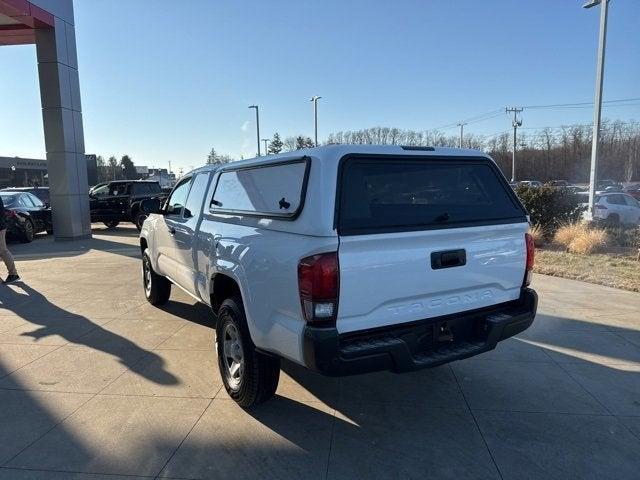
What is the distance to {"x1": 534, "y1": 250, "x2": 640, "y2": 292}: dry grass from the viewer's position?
309 inches

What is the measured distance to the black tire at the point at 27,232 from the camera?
1412 centimetres

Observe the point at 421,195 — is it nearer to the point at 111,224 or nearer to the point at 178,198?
the point at 178,198

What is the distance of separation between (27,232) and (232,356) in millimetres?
13239

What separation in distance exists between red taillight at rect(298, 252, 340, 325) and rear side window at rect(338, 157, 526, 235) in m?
0.22

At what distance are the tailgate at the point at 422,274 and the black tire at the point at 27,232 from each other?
47.2 feet

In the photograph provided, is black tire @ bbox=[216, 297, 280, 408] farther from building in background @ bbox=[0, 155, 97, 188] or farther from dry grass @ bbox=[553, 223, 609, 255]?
building in background @ bbox=[0, 155, 97, 188]

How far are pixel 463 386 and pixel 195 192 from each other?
3206mm

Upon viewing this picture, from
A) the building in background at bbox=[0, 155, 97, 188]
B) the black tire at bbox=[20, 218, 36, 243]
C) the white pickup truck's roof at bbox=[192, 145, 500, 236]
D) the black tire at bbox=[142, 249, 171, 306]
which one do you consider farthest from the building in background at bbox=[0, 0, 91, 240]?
the building in background at bbox=[0, 155, 97, 188]

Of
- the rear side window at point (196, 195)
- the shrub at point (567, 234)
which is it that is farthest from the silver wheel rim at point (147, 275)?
the shrub at point (567, 234)

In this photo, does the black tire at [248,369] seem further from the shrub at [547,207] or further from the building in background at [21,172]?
the building in background at [21,172]

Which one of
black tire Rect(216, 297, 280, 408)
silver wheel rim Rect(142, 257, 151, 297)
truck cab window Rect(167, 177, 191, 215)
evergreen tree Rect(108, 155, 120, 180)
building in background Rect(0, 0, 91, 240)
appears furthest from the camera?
evergreen tree Rect(108, 155, 120, 180)

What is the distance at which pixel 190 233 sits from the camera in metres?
4.73

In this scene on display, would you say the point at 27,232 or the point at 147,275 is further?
the point at 27,232

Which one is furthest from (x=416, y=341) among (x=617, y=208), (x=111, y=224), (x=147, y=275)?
(x=111, y=224)
